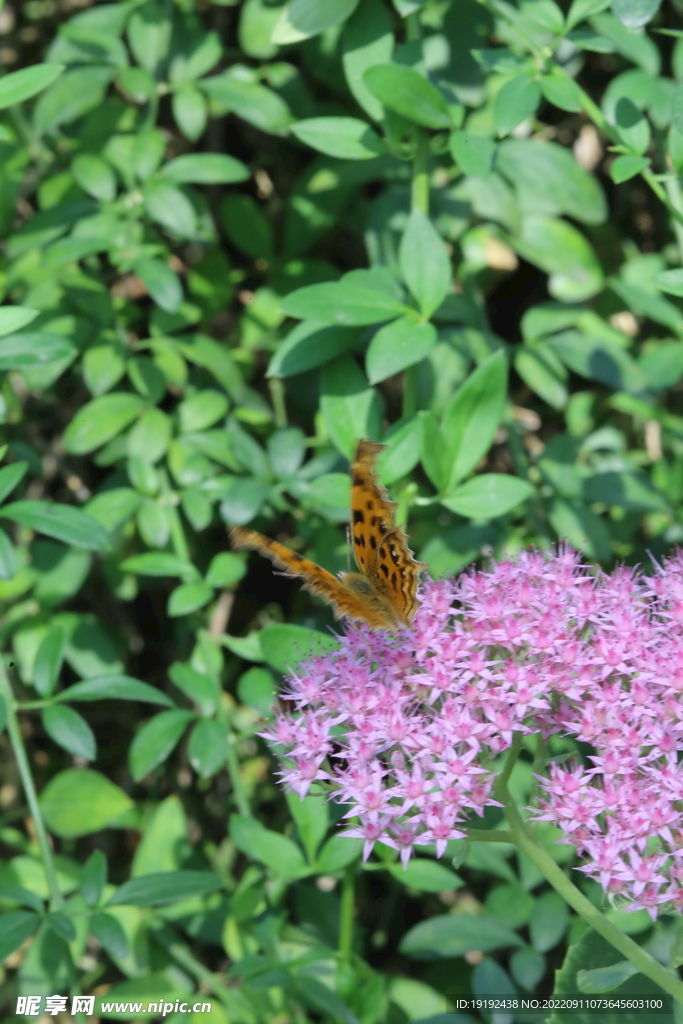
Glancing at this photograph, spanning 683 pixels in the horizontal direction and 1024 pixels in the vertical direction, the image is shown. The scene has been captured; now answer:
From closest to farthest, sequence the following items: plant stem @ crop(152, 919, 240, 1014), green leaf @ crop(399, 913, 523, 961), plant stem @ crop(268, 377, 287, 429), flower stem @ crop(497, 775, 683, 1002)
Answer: flower stem @ crop(497, 775, 683, 1002)
green leaf @ crop(399, 913, 523, 961)
plant stem @ crop(152, 919, 240, 1014)
plant stem @ crop(268, 377, 287, 429)

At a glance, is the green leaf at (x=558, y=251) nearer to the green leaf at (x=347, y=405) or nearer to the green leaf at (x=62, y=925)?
the green leaf at (x=347, y=405)

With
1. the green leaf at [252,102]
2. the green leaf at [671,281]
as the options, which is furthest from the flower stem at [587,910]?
the green leaf at [252,102]

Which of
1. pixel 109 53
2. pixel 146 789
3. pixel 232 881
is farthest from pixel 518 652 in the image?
pixel 109 53

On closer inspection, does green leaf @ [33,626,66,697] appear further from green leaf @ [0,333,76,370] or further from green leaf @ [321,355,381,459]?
green leaf @ [321,355,381,459]

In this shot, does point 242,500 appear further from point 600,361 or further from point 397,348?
point 600,361

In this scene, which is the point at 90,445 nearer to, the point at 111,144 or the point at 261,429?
the point at 261,429

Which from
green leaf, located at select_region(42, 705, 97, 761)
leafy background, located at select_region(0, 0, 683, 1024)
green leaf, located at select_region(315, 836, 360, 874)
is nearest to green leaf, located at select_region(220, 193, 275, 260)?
leafy background, located at select_region(0, 0, 683, 1024)
